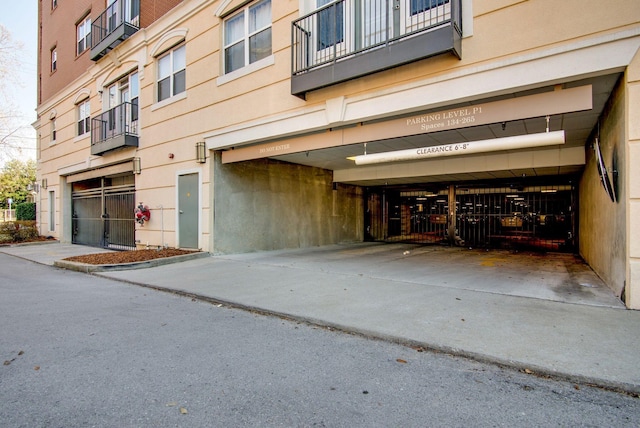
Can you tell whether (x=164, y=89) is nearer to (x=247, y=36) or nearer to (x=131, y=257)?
(x=247, y=36)

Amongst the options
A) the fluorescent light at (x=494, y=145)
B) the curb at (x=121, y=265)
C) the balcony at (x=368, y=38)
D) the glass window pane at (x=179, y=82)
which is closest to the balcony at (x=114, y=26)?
the glass window pane at (x=179, y=82)

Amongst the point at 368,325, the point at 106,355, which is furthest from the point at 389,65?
the point at 106,355

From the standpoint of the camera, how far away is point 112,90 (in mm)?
14578

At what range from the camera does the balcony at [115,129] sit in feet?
41.3

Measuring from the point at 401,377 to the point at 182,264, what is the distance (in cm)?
749

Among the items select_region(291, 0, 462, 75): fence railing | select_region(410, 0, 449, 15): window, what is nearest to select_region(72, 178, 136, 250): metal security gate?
select_region(291, 0, 462, 75): fence railing

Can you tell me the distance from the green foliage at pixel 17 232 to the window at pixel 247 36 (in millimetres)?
14338

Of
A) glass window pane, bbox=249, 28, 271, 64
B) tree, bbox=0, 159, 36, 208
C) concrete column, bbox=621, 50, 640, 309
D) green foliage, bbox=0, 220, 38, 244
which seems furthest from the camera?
tree, bbox=0, 159, 36, 208

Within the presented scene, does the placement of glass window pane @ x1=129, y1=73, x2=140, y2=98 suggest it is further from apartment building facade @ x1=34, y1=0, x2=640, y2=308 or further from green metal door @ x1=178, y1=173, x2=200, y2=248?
green metal door @ x1=178, y1=173, x2=200, y2=248

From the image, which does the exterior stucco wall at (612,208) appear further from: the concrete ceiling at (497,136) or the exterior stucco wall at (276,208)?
the exterior stucco wall at (276,208)

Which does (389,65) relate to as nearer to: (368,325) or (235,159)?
(368,325)

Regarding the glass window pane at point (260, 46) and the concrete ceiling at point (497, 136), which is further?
the glass window pane at point (260, 46)

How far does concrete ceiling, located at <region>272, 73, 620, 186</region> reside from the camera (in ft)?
18.7

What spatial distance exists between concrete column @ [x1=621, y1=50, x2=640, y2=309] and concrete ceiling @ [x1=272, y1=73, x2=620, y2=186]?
0.47 meters
